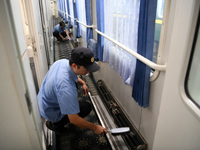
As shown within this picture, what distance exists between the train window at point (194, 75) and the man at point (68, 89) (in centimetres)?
106

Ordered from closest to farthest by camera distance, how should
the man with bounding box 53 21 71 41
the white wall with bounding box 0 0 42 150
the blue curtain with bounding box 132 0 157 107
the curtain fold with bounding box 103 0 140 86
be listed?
the white wall with bounding box 0 0 42 150, the blue curtain with bounding box 132 0 157 107, the curtain fold with bounding box 103 0 140 86, the man with bounding box 53 21 71 41

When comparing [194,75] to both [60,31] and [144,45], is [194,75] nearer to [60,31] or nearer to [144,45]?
[144,45]

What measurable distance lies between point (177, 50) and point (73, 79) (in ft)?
3.75

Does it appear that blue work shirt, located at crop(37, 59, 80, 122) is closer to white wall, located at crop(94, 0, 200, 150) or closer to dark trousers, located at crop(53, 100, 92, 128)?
dark trousers, located at crop(53, 100, 92, 128)

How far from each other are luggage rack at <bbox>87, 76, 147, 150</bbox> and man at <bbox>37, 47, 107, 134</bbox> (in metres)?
0.45

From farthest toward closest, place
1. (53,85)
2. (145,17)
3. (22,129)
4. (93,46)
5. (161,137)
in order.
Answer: (93,46)
(53,85)
(145,17)
(161,137)
(22,129)

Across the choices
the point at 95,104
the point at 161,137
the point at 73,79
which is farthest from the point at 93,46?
the point at 161,137

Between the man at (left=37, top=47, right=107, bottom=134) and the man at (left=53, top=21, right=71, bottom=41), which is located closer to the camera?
the man at (left=37, top=47, right=107, bottom=134)

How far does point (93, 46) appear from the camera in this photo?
320 cm

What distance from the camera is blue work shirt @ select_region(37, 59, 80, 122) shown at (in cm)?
146

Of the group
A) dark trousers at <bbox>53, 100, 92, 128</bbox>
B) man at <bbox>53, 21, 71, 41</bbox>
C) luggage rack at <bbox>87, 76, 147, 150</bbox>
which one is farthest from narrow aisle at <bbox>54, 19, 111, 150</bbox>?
man at <bbox>53, 21, 71, 41</bbox>

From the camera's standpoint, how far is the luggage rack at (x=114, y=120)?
6.16 ft

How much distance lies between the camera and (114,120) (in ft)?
7.68

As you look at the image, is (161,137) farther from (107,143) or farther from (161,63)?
(107,143)
